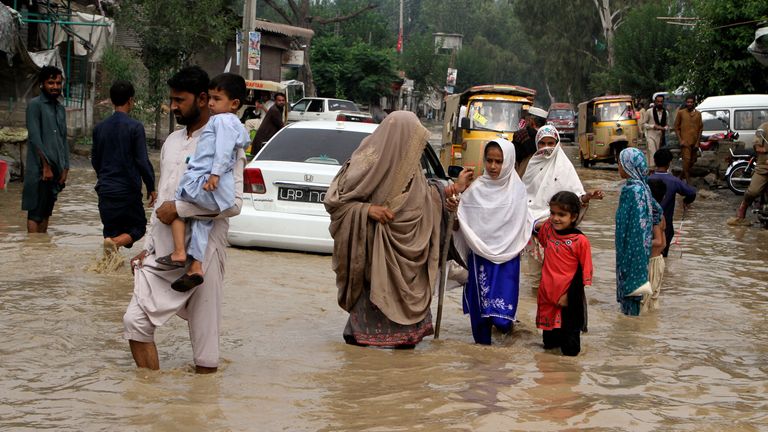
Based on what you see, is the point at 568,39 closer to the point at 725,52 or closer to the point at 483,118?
the point at 725,52

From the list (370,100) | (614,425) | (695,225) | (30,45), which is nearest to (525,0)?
(370,100)

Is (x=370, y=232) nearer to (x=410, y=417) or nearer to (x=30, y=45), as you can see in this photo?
(x=410, y=417)

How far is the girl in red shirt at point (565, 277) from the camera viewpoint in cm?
646

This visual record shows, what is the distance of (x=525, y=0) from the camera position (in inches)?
2457

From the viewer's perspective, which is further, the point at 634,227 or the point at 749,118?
the point at 749,118

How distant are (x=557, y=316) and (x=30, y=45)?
1829 centimetres

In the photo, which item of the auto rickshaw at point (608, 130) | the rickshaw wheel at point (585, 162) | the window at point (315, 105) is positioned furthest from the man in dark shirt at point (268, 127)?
the window at point (315, 105)

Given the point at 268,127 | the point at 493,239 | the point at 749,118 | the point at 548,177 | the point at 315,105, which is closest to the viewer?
the point at 493,239

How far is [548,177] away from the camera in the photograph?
27.9 feet

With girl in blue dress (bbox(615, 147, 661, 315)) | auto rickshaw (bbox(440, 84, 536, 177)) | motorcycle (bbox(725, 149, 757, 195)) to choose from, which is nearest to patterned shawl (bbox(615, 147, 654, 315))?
girl in blue dress (bbox(615, 147, 661, 315))

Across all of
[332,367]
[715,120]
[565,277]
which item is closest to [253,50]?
[715,120]

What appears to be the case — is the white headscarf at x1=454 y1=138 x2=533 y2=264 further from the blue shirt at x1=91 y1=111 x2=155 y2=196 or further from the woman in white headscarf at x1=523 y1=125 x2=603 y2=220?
the blue shirt at x1=91 y1=111 x2=155 y2=196

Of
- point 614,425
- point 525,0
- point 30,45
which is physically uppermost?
point 525,0

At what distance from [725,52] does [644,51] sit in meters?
18.0
